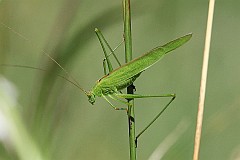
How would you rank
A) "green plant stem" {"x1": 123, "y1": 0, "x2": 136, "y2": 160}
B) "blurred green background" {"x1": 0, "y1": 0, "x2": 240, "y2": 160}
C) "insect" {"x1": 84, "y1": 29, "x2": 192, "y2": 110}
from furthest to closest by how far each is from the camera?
"blurred green background" {"x1": 0, "y1": 0, "x2": 240, "y2": 160}
"insect" {"x1": 84, "y1": 29, "x2": 192, "y2": 110}
"green plant stem" {"x1": 123, "y1": 0, "x2": 136, "y2": 160}

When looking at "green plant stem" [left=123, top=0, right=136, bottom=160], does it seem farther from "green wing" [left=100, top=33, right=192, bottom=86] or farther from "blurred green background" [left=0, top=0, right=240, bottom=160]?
"blurred green background" [left=0, top=0, right=240, bottom=160]

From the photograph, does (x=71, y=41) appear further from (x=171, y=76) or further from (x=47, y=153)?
(x=171, y=76)

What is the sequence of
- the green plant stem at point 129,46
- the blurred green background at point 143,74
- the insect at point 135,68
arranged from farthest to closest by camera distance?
the blurred green background at point 143,74
the insect at point 135,68
the green plant stem at point 129,46

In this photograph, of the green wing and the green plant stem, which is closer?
the green plant stem

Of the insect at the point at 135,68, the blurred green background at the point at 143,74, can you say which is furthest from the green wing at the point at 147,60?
the blurred green background at the point at 143,74

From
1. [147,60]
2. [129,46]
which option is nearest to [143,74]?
[147,60]

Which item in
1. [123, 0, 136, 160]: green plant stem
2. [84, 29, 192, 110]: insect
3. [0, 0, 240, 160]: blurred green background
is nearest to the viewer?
[123, 0, 136, 160]: green plant stem

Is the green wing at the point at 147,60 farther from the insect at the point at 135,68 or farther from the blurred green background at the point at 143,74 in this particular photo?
the blurred green background at the point at 143,74

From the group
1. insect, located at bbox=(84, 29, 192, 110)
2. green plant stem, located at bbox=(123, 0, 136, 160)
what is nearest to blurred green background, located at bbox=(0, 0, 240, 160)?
insect, located at bbox=(84, 29, 192, 110)

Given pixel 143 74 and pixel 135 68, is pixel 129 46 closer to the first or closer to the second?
pixel 135 68
